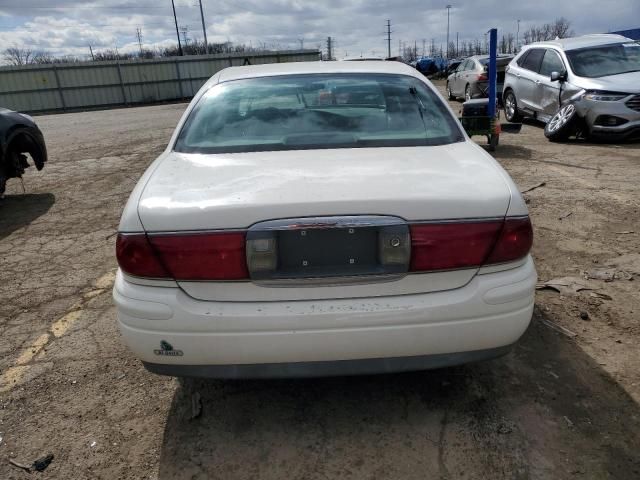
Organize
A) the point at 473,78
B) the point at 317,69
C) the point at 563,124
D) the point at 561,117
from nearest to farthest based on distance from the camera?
the point at 317,69
the point at 563,124
the point at 561,117
the point at 473,78

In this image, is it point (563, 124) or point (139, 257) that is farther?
point (563, 124)

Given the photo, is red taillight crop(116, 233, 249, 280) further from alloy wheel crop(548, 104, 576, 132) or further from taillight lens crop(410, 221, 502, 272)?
alloy wheel crop(548, 104, 576, 132)

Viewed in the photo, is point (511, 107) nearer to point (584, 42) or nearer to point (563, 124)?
point (584, 42)

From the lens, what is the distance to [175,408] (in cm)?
250

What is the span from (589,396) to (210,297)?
186cm

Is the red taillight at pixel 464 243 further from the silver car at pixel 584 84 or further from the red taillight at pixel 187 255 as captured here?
the silver car at pixel 584 84

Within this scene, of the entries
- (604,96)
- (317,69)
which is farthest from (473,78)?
(317,69)

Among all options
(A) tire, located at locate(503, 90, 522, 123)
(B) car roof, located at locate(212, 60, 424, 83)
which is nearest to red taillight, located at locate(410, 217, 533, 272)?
(B) car roof, located at locate(212, 60, 424, 83)

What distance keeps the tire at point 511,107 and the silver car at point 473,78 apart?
1971 millimetres

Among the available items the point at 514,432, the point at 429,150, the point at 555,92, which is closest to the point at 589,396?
the point at 514,432

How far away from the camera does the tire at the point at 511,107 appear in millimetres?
11188

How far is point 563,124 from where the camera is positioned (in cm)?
870

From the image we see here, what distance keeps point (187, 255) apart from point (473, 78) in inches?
560

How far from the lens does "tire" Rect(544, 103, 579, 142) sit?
28.2ft
